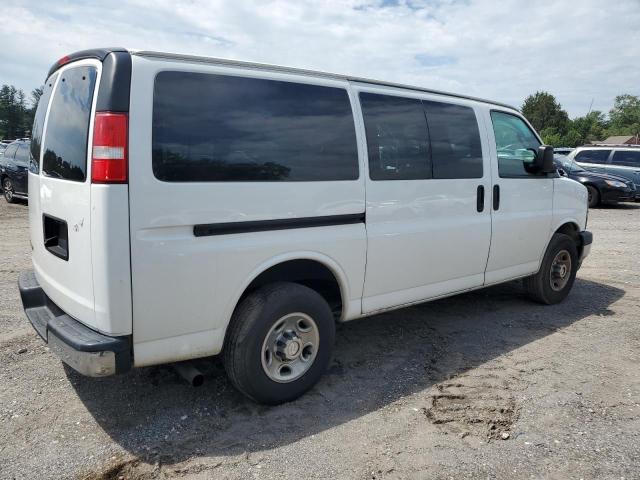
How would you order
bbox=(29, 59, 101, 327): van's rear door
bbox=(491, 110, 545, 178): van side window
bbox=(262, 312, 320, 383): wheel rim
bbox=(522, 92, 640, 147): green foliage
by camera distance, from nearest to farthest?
1. bbox=(29, 59, 101, 327): van's rear door
2. bbox=(262, 312, 320, 383): wheel rim
3. bbox=(491, 110, 545, 178): van side window
4. bbox=(522, 92, 640, 147): green foliage

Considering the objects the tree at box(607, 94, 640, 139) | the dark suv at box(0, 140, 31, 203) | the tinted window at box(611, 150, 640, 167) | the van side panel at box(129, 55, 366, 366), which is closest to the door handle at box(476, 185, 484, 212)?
the van side panel at box(129, 55, 366, 366)

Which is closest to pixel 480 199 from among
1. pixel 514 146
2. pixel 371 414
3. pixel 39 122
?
pixel 514 146

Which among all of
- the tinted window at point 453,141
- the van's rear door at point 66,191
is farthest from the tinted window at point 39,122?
the tinted window at point 453,141

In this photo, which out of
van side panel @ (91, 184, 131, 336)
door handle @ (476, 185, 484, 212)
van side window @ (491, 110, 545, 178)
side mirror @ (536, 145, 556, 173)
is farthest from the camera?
side mirror @ (536, 145, 556, 173)

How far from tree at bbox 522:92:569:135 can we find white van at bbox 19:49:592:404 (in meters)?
78.8

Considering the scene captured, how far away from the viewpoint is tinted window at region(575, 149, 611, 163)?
56.7 feet

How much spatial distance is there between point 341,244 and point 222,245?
2.96 ft

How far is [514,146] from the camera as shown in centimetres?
513

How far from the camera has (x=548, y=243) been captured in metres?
5.55

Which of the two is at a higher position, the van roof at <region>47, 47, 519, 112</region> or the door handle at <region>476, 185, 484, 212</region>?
the van roof at <region>47, 47, 519, 112</region>

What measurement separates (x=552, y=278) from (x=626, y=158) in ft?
45.6

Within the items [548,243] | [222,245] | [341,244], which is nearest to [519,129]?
[548,243]

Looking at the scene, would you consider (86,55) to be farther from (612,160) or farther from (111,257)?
(612,160)

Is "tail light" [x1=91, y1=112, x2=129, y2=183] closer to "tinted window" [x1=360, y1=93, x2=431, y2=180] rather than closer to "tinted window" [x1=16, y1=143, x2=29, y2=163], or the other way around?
"tinted window" [x1=360, y1=93, x2=431, y2=180]
